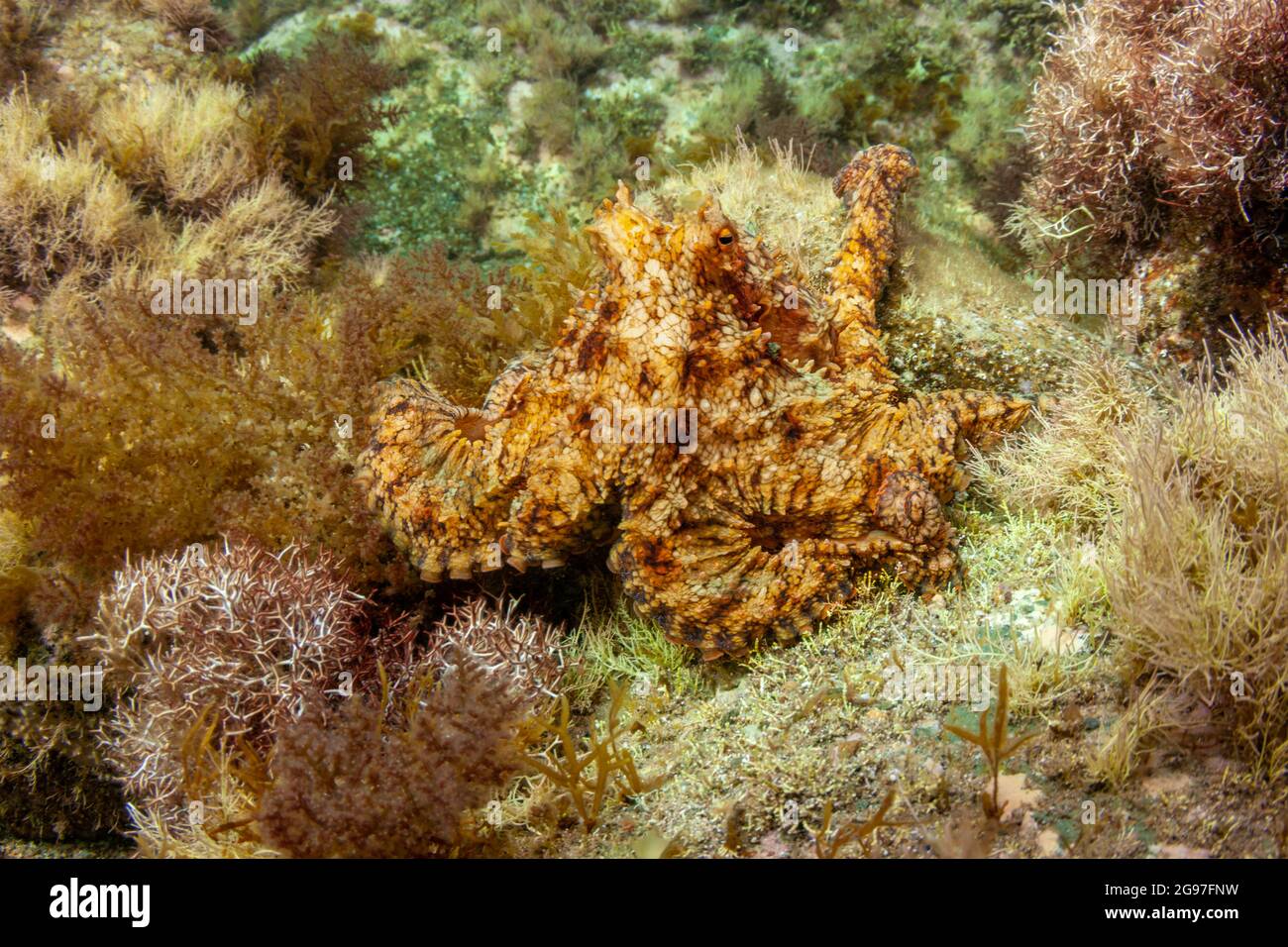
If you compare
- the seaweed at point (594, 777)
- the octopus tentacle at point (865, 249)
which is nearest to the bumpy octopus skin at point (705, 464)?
the octopus tentacle at point (865, 249)

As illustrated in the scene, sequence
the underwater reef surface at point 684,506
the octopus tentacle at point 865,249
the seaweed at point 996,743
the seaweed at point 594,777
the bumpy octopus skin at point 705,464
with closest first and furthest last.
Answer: the seaweed at point 996,743, the underwater reef surface at point 684,506, the seaweed at point 594,777, the bumpy octopus skin at point 705,464, the octopus tentacle at point 865,249

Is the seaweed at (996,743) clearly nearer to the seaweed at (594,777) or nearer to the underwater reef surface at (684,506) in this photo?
the underwater reef surface at (684,506)

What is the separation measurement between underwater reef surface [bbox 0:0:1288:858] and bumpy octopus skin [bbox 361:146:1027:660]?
0.8 inches

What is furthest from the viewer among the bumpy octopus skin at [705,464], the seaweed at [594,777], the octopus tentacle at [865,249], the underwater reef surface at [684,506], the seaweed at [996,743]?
the octopus tentacle at [865,249]

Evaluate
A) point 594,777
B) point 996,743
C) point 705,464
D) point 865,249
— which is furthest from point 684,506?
point 865,249

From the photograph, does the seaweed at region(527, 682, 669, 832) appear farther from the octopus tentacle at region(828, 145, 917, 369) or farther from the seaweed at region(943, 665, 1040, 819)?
the octopus tentacle at region(828, 145, 917, 369)

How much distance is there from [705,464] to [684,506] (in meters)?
0.22

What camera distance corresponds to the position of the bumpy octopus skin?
3432mm

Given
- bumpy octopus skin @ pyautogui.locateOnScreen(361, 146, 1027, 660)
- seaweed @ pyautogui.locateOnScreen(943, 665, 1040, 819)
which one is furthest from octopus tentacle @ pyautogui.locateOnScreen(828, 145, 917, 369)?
seaweed @ pyautogui.locateOnScreen(943, 665, 1040, 819)

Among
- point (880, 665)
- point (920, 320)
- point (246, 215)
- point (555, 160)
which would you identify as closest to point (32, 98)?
point (246, 215)

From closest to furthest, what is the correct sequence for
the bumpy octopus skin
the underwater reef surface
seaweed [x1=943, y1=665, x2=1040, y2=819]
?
seaweed [x1=943, y1=665, x2=1040, y2=819], the underwater reef surface, the bumpy octopus skin

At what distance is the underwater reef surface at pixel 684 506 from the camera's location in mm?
2887

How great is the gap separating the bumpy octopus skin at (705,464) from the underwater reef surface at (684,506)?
20 mm

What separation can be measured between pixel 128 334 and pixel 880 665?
4648mm
